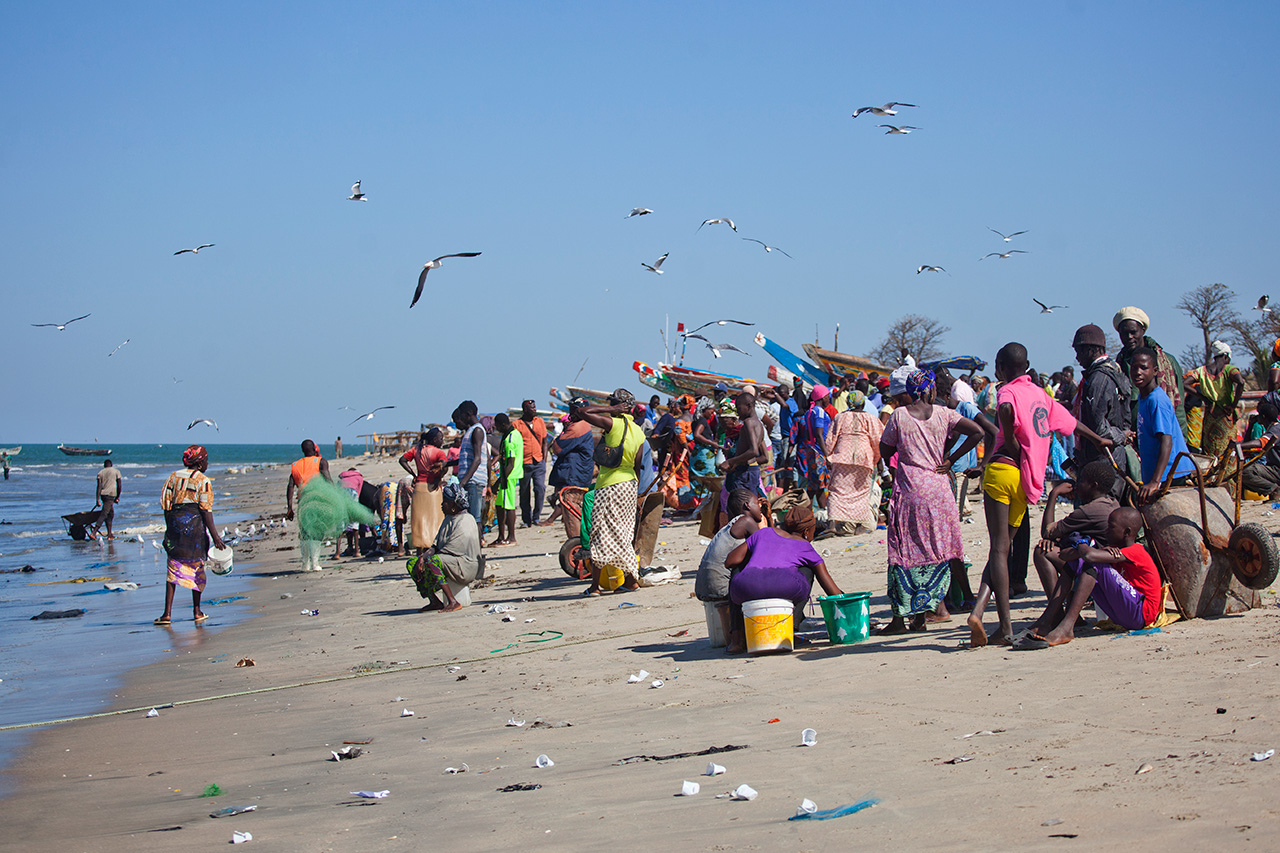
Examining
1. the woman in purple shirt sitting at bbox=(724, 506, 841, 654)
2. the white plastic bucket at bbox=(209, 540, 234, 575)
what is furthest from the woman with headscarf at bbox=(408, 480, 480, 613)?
the woman in purple shirt sitting at bbox=(724, 506, 841, 654)

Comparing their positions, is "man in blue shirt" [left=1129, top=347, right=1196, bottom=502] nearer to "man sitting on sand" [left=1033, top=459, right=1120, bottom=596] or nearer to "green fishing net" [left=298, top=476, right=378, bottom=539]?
"man sitting on sand" [left=1033, top=459, right=1120, bottom=596]

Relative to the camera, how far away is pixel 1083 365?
21.9 ft

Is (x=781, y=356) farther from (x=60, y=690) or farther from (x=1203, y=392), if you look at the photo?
(x=60, y=690)

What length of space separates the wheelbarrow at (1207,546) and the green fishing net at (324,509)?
10737 millimetres

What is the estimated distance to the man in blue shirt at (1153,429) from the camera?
6164 mm

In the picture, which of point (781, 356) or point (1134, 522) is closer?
point (1134, 522)

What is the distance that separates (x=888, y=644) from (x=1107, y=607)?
50.6 inches

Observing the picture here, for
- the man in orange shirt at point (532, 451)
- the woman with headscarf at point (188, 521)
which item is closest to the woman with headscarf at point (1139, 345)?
the woman with headscarf at point (188, 521)

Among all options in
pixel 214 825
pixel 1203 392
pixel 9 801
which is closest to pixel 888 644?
A: pixel 214 825

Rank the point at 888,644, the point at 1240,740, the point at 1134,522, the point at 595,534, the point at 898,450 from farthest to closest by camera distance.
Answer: the point at 595,534
the point at 898,450
the point at 888,644
the point at 1134,522
the point at 1240,740

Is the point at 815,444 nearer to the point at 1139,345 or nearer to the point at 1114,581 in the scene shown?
the point at 1139,345

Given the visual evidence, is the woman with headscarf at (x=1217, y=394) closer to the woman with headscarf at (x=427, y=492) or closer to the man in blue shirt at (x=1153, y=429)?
the man in blue shirt at (x=1153, y=429)

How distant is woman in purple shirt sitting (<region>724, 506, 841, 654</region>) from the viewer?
261 inches

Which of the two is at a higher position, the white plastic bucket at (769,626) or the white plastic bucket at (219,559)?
the white plastic bucket at (219,559)
